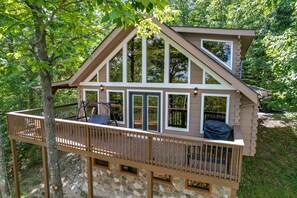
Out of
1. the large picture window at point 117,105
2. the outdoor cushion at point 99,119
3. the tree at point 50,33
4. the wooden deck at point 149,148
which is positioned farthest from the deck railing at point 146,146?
the large picture window at point 117,105

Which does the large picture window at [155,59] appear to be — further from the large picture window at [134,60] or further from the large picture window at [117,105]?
the large picture window at [117,105]

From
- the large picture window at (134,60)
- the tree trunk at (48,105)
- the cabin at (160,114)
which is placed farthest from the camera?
the large picture window at (134,60)

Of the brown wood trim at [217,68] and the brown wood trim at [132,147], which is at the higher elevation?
the brown wood trim at [217,68]

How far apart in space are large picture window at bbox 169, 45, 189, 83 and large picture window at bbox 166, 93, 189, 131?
0.60m

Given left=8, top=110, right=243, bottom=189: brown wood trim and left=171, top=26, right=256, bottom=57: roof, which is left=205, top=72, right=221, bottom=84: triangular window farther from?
left=8, top=110, right=243, bottom=189: brown wood trim

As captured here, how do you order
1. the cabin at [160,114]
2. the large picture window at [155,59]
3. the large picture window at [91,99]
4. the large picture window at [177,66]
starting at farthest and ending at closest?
the large picture window at [91,99], the large picture window at [155,59], the large picture window at [177,66], the cabin at [160,114]

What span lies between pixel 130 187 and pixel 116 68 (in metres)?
4.98

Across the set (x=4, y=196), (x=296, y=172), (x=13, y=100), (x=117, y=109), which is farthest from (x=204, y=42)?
(x=13, y=100)

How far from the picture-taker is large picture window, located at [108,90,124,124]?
8163mm

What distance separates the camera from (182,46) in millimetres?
6156

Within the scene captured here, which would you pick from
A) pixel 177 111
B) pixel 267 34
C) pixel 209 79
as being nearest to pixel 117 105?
pixel 177 111

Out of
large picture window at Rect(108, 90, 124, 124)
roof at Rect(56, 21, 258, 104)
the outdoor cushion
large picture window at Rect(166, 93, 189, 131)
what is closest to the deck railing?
large picture window at Rect(166, 93, 189, 131)

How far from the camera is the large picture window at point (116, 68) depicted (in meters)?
8.05

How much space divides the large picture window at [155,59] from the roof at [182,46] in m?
0.82
